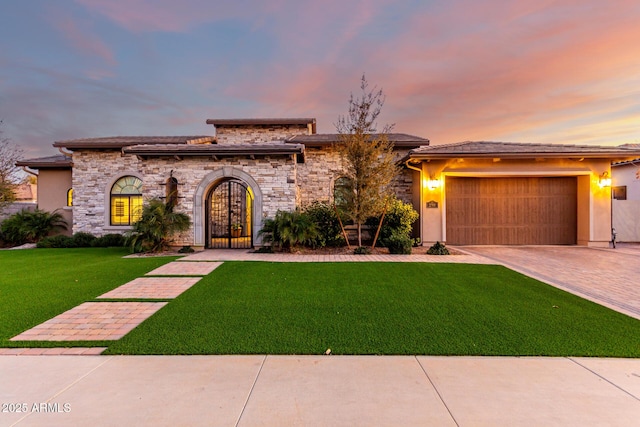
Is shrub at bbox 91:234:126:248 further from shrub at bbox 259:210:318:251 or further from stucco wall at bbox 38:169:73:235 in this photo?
shrub at bbox 259:210:318:251

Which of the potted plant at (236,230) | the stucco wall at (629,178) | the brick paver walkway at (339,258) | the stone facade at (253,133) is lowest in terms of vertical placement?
the brick paver walkway at (339,258)

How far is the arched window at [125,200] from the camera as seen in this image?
44.7ft

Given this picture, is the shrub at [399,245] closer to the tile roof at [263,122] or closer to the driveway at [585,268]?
the driveway at [585,268]

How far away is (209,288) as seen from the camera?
5680 millimetres

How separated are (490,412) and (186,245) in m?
10.7

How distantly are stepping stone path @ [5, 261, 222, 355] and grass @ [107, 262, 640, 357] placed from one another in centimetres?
29

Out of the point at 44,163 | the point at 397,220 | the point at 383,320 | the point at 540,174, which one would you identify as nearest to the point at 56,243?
the point at 44,163

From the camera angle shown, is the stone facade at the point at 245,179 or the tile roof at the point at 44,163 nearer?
the stone facade at the point at 245,179

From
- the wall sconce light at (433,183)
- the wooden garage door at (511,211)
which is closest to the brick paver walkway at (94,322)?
the wall sconce light at (433,183)

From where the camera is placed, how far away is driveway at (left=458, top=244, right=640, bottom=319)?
5.19 meters

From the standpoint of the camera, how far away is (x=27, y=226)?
42.8ft

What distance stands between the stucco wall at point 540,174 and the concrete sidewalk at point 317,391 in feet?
28.8

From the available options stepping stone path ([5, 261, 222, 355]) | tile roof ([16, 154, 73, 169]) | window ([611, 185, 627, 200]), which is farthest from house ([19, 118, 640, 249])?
window ([611, 185, 627, 200])

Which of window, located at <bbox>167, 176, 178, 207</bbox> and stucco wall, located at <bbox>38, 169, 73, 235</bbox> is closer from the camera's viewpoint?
window, located at <bbox>167, 176, 178, 207</bbox>
